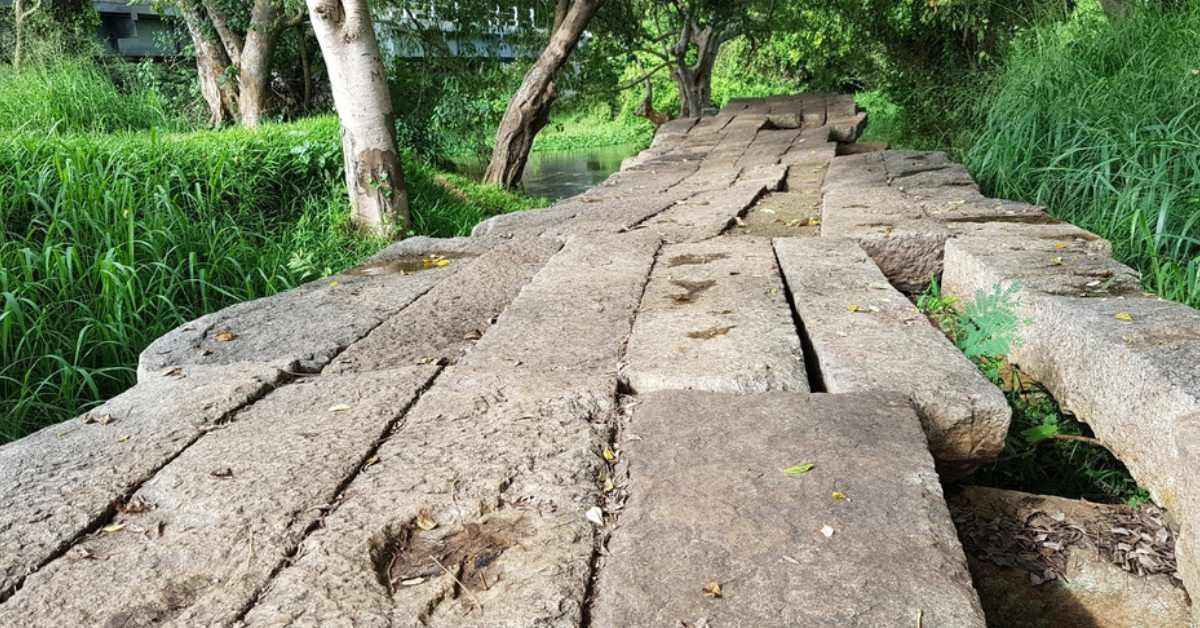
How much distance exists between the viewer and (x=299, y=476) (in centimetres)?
153

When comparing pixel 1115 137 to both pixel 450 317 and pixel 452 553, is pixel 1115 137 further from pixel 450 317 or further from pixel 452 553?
pixel 452 553

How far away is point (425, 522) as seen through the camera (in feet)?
4.50

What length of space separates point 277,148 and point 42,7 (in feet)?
19.2

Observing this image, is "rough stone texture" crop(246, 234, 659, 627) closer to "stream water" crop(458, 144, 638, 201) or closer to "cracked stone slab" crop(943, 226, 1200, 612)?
"cracked stone slab" crop(943, 226, 1200, 612)

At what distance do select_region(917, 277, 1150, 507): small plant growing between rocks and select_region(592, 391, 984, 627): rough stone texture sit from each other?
0.67 meters

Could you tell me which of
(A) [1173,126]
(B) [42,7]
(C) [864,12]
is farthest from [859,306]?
(C) [864,12]

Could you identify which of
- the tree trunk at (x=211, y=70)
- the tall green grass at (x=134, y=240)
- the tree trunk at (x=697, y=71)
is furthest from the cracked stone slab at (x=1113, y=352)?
the tree trunk at (x=697, y=71)

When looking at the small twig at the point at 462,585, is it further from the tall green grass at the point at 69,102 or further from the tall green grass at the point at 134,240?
the tall green grass at the point at 69,102

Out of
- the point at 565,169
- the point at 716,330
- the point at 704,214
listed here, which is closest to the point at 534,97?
the point at 704,214

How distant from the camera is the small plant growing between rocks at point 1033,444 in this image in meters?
2.10

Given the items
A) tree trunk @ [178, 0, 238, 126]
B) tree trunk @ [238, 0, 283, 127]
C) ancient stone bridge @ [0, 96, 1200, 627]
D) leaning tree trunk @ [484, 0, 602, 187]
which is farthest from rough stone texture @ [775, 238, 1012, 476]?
tree trunk @ [178, 0, 238, 126]

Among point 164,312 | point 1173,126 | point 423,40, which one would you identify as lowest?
point 164,312

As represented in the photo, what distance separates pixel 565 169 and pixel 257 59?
32.3 ft

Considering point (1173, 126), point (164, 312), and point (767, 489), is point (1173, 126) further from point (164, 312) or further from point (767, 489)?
point (164, 312)
